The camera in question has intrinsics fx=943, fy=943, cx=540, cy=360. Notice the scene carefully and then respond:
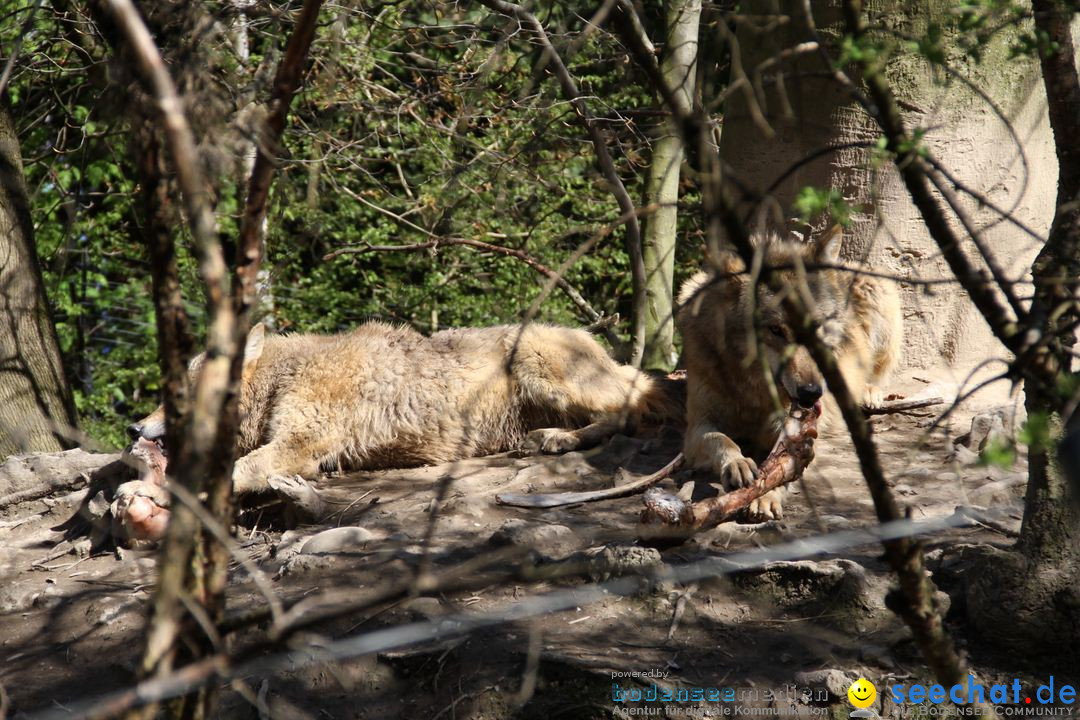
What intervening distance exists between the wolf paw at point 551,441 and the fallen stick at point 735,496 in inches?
70.7

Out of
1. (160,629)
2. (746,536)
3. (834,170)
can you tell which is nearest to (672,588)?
(746,536)

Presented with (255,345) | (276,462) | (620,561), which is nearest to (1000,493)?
(620,561)

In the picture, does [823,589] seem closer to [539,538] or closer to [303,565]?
[539,538]

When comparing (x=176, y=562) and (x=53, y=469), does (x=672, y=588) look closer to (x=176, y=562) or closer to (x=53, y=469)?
(x=176, y=562)

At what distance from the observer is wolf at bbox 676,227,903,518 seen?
5.71 m

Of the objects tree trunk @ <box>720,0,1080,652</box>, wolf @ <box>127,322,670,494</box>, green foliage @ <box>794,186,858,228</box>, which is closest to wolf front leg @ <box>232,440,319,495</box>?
wolf @ <box>127,322,670,494</box>

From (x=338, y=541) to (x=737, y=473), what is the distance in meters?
2.18

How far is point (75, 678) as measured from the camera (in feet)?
13.4

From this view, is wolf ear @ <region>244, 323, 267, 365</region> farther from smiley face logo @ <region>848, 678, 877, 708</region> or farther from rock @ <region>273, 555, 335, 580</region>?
smiley face logo @ <region>848, 678, 877, 708</region>

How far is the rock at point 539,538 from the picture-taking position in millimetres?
4711

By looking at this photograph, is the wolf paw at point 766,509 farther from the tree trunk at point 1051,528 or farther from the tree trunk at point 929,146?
the tree trunk at point 929,146

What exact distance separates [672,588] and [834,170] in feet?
11.2

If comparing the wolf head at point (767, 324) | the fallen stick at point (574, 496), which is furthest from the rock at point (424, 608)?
the wolf head at point (767, 324)

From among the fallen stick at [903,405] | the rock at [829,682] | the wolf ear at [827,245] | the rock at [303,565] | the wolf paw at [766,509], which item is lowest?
the rock at [829,682]
